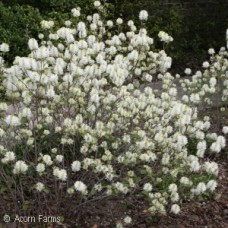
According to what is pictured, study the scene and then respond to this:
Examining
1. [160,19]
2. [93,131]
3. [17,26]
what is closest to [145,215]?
[93,131]

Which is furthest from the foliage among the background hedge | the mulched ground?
the mulched ground

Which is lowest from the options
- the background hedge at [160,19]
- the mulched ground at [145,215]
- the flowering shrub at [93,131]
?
the mulched ground at [145,215]

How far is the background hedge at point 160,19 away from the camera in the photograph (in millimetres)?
6543

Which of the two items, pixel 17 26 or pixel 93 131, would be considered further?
pixel 17 26

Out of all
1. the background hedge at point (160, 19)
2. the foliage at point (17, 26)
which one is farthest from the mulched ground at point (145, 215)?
the foliage at point (17, 26)

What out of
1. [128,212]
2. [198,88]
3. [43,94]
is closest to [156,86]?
[198,88]

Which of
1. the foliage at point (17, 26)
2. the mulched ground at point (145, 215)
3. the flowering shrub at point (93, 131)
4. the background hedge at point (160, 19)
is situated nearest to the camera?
the flowering shrub at point (93, 131)

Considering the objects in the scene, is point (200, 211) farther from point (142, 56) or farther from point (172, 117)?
point (142, 56)

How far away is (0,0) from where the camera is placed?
726cm

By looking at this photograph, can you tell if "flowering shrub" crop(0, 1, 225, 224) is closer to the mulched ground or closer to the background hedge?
the mulched ground

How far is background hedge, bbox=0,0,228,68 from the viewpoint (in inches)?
258

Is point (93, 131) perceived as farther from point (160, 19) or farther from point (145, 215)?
point (160, 19)

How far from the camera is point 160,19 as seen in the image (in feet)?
25.5

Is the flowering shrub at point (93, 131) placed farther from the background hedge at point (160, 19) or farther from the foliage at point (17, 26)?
the background hedge at point (160, 19)
